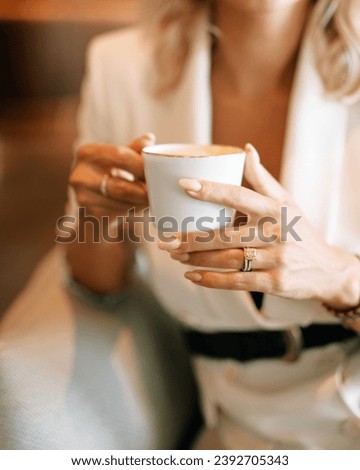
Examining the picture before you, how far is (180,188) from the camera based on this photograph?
14.6 inches

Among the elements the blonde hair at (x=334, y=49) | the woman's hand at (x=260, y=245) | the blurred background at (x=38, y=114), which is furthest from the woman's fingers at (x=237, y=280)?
the blurred background at (x=38, y=114)

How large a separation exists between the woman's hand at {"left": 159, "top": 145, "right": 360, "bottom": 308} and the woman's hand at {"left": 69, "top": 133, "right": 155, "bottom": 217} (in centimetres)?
8

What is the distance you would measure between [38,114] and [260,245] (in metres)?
0.54

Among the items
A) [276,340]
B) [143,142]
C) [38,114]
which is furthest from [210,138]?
[38,114]

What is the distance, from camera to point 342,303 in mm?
490

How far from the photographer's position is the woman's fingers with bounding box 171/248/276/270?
41 cm

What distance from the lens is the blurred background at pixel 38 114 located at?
2.57 ft

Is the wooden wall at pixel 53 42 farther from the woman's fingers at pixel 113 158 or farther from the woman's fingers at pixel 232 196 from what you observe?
the woman's fingers at pixel 232 196

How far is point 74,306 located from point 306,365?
272 millimetres

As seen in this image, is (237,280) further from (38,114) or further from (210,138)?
(38,114)

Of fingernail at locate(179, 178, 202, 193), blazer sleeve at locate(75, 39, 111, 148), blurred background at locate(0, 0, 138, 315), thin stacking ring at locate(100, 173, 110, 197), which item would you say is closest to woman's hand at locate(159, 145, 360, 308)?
fingernail at locate(179, 178, 202, 193)

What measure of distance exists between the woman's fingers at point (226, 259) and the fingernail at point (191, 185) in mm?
65

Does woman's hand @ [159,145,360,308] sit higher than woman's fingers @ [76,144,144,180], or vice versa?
woman's fingers @ [76,144,144,180]

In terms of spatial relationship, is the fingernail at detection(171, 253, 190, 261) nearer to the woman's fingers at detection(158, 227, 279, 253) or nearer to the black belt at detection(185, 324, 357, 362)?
the woman's fingers at detection(158, 227, 279, 253)
